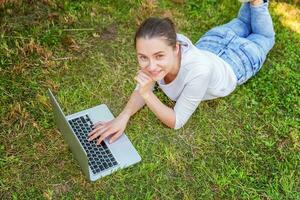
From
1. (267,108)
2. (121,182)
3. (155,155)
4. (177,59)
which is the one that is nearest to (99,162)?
(121,182)

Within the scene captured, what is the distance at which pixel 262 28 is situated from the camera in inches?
152

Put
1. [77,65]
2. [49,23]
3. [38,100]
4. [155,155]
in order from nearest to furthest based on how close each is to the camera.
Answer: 1. [155,155]
2. [38,100]
3. [77,65]
4. [49,23]

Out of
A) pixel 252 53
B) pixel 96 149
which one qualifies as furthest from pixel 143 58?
pixel 252 53

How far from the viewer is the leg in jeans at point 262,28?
3797 mm

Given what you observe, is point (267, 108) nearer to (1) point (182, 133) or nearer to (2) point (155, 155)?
(1) point (182, 133)

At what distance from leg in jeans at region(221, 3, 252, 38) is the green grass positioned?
375 mm

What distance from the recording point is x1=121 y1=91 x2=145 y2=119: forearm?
3.41 meters

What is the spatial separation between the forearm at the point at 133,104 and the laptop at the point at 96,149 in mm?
160

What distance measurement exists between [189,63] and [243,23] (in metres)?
1.19

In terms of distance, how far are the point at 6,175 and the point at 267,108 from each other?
211 centimetres

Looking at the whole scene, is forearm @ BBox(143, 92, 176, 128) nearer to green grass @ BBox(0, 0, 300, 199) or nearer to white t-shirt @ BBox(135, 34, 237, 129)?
white t-shirt @ BBox(135, 34, 237, 129)

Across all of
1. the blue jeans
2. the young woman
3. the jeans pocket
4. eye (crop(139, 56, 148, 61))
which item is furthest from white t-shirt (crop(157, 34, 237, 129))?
eye (crop(139, 56, 148, 61))

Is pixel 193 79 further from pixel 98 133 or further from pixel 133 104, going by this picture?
pixel 98 133

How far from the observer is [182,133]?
11.4 feet
